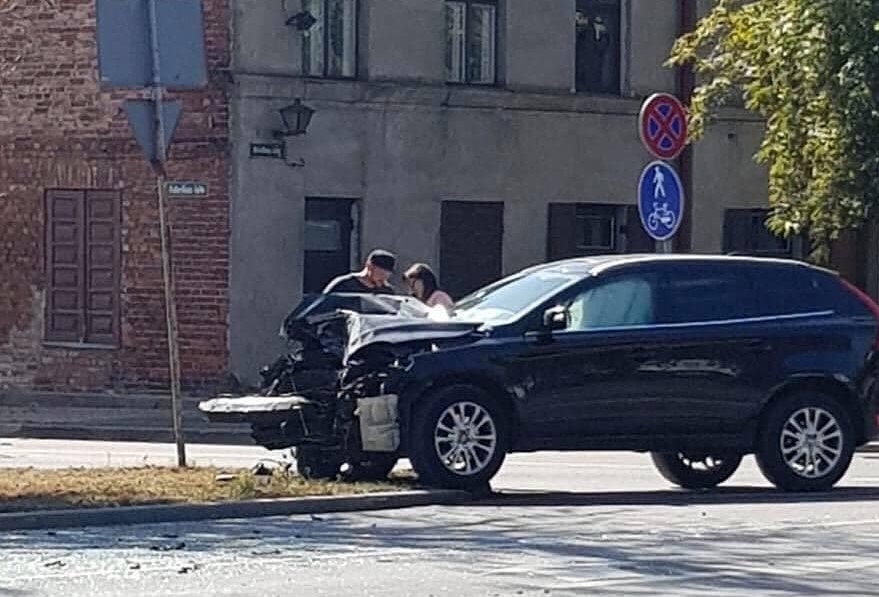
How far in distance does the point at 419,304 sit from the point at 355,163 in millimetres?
11264

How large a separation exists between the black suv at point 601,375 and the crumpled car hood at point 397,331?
0.01 m

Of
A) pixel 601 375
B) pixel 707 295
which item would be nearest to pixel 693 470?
pixel 707 295

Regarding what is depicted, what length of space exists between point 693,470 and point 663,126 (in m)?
5.53

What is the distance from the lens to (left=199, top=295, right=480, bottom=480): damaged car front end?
16328 mm

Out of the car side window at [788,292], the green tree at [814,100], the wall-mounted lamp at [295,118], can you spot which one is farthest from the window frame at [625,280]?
the wall-mounted lamp at [295,118]

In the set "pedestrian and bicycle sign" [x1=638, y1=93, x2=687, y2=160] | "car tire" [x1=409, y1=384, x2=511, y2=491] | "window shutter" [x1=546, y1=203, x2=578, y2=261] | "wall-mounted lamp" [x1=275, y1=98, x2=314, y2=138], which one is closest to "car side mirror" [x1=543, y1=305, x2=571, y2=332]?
"car tire" [x1=409, y1=384, x2=511, y2=491]

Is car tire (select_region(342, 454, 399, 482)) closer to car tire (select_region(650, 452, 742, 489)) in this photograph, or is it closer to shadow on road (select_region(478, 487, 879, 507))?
shadow on road (select_region(478, 487, 879, 507))

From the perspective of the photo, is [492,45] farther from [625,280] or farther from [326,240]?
[625,280]

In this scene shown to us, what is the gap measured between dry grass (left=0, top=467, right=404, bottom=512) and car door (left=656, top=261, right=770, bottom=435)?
7.09ft

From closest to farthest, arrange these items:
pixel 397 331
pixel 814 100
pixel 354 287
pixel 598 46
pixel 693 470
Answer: pixel 397 331 → pixel 693 470 → pixel 354 287 → pixel 814 100 → pixel 598 46

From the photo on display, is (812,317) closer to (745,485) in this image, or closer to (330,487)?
(745,485)

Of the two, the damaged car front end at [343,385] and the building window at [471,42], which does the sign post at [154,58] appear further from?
the building window at [471,42]

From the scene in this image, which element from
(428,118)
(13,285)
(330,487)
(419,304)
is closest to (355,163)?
(428,118)

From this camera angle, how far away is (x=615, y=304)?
17.0 metres
